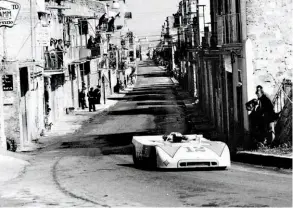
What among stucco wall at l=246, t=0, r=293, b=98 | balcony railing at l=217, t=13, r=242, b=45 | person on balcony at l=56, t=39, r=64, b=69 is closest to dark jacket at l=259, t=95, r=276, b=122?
stucco wall at l=246, t=0, r=293, b=98

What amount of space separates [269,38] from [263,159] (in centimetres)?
596

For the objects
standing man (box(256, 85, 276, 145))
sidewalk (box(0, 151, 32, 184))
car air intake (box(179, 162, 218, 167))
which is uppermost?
standing man (box(256, 85, 276, 145))

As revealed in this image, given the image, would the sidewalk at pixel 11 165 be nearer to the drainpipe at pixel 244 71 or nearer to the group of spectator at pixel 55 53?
the drainpipe at pixel 244 71

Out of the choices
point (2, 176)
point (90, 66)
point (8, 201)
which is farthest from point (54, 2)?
point (8, 201)

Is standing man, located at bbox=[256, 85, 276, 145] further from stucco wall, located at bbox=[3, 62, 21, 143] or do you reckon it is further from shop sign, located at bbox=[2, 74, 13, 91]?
shop sign, located at bbox=[2, 74, 13, 91]

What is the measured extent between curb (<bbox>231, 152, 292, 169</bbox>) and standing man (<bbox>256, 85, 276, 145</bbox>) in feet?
3.83

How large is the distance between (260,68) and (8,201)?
11.9 metres

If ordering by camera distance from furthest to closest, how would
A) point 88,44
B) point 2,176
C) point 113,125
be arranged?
point 88,44, point 113,125, point 2,176

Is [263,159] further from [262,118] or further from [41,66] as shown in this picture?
[41,66]

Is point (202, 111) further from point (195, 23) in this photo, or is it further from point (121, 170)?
point (121, 170)

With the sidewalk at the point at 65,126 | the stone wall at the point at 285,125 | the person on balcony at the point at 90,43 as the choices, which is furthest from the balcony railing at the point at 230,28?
the person on balcony at the point at 90,43

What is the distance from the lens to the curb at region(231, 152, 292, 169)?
1861cm

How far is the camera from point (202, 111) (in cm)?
4738

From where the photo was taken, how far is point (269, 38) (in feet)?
80.4
